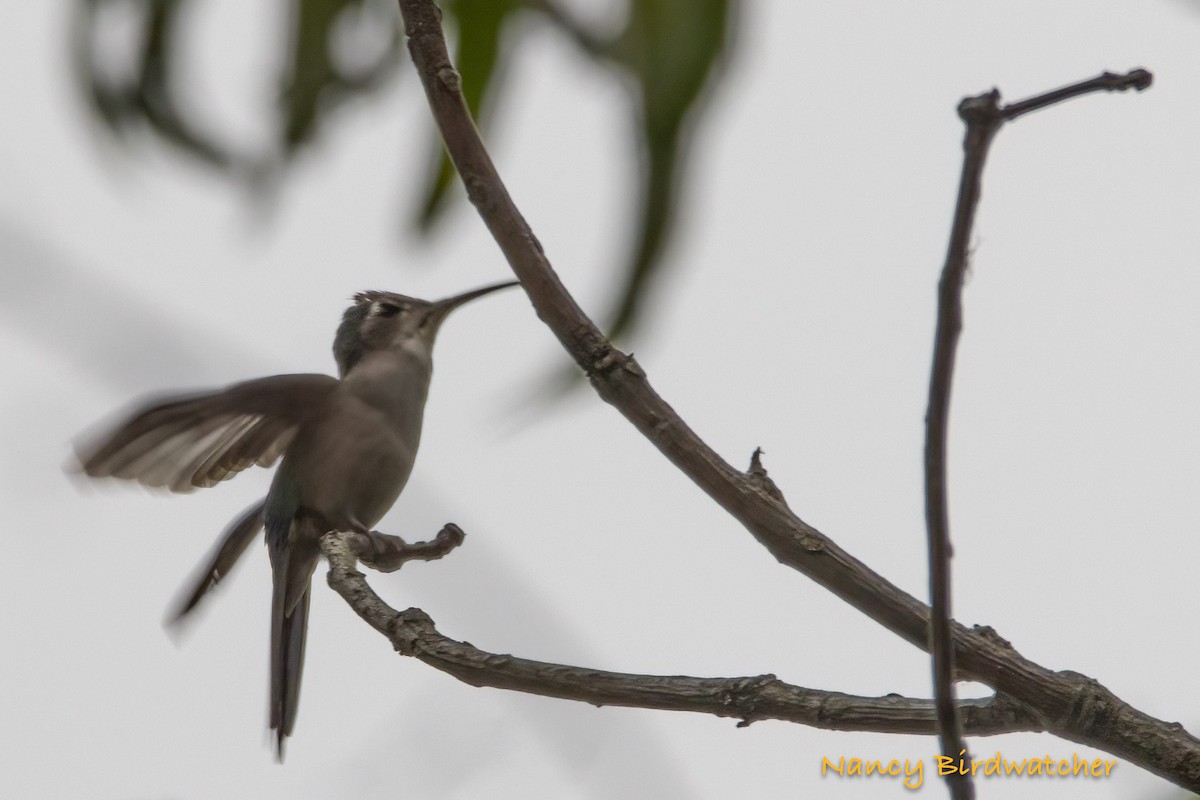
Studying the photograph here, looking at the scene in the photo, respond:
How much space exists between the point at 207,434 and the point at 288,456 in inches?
8.2

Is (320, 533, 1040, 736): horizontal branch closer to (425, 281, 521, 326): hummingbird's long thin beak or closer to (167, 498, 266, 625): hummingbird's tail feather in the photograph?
(167, 498, 266, 625): hummingbird's tail feather

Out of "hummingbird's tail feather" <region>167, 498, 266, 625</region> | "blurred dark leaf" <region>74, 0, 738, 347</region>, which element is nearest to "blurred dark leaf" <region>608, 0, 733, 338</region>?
"blurred dark leaf" <region>74, 0, 738, 347</region>

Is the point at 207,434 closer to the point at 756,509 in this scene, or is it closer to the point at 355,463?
the point at 355,463

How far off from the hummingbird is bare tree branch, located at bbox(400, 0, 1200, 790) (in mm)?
1169

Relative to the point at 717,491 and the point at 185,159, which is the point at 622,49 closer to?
the point at 185,159

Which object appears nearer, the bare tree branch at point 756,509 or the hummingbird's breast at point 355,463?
the bare tree branch at point 756,509

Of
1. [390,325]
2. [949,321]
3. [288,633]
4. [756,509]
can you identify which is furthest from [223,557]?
[949,321]

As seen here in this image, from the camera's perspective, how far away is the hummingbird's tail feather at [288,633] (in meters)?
2.66

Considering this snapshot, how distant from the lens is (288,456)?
3.05 m

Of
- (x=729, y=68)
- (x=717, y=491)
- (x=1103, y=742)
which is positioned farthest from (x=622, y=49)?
(x=1103, y=742)

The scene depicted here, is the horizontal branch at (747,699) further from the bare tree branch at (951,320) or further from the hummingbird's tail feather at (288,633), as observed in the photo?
the hummingbird's tail feather at (288,633)

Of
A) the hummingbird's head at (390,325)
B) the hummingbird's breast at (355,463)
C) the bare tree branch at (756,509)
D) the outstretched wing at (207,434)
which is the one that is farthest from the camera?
the hummingbird's head at (390,325)

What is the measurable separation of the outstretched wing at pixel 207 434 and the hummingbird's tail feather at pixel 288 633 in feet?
0.83

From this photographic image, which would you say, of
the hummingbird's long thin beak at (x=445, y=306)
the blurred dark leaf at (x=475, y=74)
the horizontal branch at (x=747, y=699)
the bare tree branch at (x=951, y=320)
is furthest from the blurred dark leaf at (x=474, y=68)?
the bare tree branch at (x=951, y=320)
